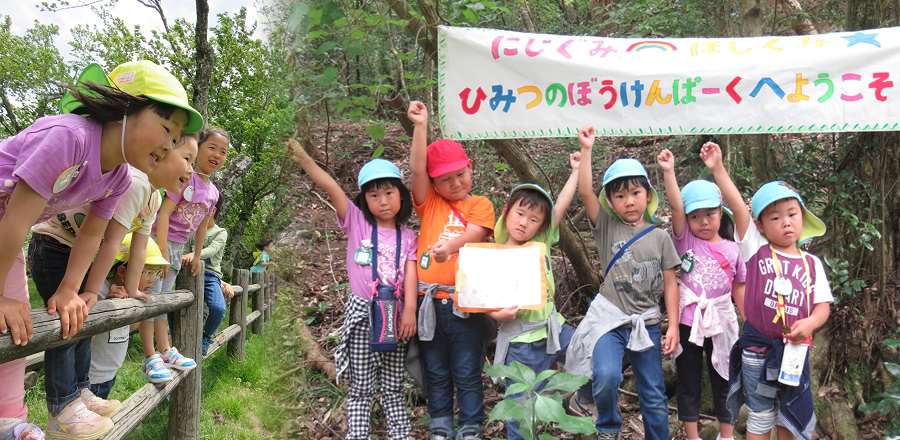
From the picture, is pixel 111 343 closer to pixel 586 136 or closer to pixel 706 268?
pixel 586 136

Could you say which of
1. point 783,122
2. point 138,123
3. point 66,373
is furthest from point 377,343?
point 783,122

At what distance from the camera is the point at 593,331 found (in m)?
2.97

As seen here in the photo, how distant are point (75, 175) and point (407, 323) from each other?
1.66m

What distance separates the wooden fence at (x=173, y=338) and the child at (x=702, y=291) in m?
2.54

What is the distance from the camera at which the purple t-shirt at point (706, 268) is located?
3.12 metres

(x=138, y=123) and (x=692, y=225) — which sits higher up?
(x=138, y=123)

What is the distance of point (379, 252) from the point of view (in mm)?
3174

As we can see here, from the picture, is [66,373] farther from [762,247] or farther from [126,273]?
[762,247]

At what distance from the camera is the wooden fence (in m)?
1.84

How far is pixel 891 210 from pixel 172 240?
171 inches

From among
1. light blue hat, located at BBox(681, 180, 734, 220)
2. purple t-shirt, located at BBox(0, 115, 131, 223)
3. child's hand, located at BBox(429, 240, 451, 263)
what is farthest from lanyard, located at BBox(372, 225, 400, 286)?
light blue hat, located at BBox(681, 180, 734, 220)

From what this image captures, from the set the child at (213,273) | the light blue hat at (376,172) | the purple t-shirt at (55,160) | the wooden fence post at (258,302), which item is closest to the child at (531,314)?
the light blue hat at (376,172)

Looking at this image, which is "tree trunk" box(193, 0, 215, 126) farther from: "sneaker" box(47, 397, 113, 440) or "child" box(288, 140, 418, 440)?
"sneaker" box(47, 397, 113, 440)

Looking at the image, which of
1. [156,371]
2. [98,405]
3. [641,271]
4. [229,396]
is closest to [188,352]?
[156,371]
